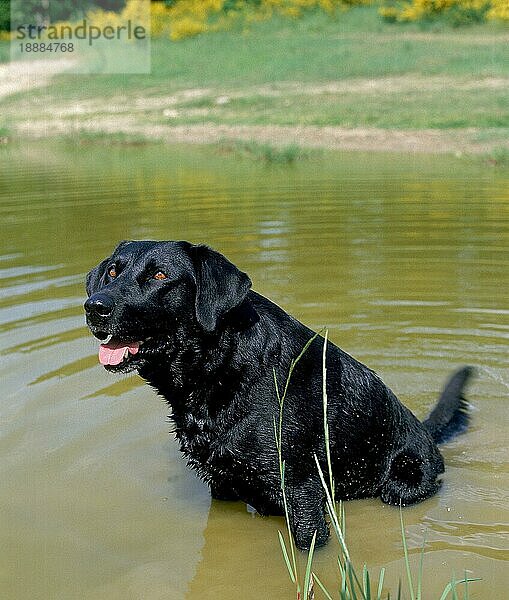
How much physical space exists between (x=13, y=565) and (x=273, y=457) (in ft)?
4.45

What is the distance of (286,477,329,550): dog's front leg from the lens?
3977 mm

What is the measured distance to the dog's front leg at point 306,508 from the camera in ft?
13.0

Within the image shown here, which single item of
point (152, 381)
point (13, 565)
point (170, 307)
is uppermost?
point (170, 307)

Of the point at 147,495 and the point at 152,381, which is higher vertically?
the point at 152,381

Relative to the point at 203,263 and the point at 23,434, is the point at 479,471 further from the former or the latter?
the point at 23,434

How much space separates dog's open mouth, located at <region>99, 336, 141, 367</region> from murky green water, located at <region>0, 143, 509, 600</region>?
1032 millimetres

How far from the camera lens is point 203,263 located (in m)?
3.87

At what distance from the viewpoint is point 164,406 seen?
19.0ft

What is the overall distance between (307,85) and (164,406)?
21015 mm

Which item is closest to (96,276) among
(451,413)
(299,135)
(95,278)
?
(95,278)

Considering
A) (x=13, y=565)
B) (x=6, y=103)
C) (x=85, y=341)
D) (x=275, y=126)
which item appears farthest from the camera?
(x=6, y=103)

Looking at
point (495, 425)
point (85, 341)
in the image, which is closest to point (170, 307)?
point (495, 425)

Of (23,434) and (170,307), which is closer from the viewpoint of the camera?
(170,307)

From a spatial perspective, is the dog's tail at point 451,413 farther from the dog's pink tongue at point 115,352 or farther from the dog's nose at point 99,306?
the dog's nose at point 99,306
